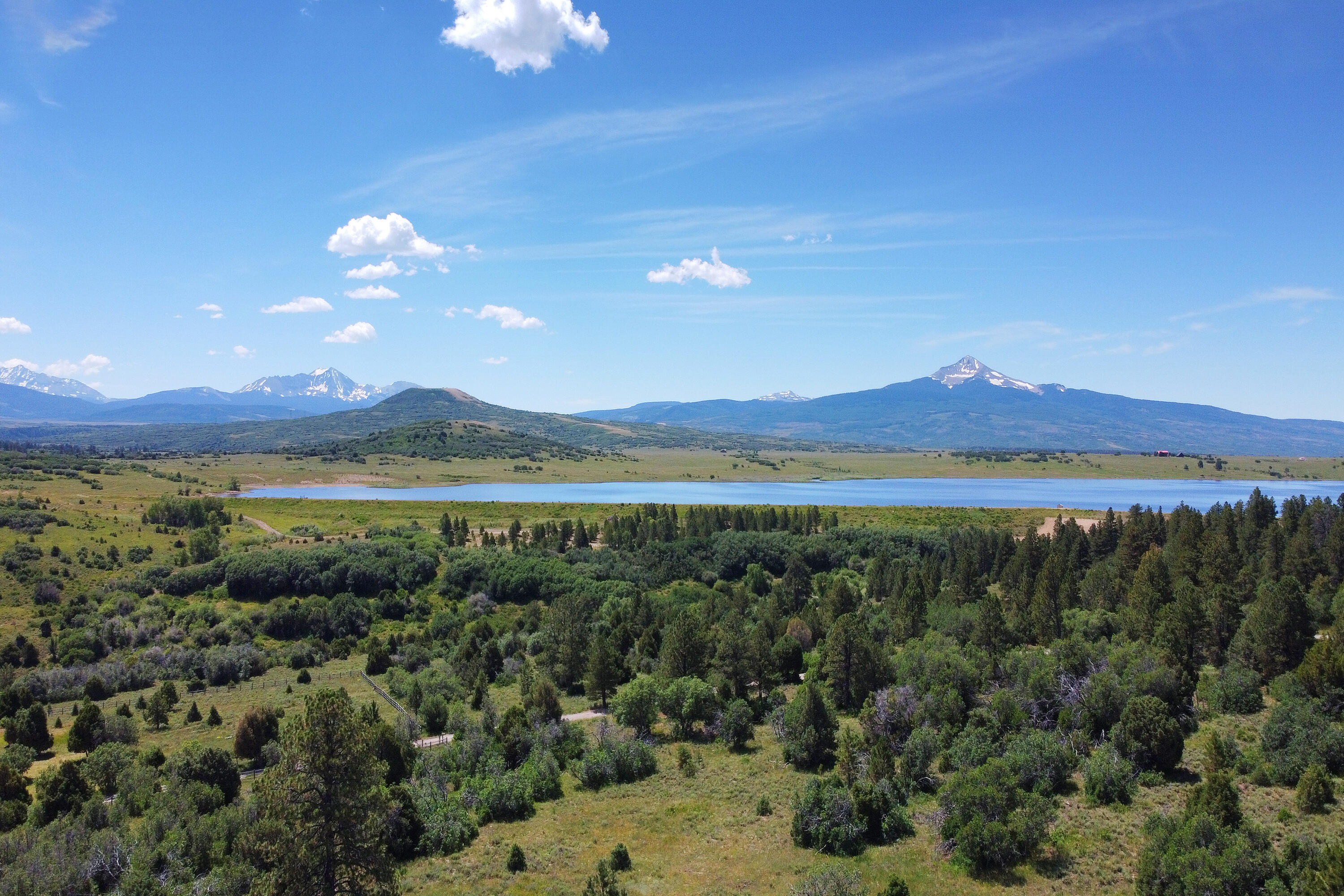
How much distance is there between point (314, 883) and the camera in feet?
75.8

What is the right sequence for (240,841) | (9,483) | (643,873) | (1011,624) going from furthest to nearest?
(9,483) < (1011,624) < (643,873) < (240,841)

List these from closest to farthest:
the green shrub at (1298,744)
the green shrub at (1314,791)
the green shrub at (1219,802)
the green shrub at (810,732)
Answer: the green shrub at (1219,802) < the green shrub at (1314,791) < the green shrub at (1298,744) < the green shrub at (810,732)

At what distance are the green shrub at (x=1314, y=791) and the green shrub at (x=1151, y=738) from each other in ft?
19.4

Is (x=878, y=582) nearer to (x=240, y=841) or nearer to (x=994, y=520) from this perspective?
(x=994, y=520)

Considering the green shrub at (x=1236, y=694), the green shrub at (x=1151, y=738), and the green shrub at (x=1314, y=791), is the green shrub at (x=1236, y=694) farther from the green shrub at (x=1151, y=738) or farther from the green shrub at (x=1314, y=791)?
the green shrub at (x=1314, y=791)

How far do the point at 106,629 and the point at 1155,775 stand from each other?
90.3 metres

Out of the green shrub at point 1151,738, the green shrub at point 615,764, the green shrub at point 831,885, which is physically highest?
the green shrub at point 1151,738

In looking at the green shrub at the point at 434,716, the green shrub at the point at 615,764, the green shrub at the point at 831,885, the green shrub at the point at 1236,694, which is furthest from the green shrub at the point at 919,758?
the green shrub at the point at 434,716

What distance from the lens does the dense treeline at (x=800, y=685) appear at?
29.0 metres

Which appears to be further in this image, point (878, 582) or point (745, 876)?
point (878, 582)

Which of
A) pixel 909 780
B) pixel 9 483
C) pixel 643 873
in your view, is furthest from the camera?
pixel 9 483

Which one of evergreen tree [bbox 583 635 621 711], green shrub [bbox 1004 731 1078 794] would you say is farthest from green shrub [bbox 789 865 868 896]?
evergreen tree [bbox 583 635 621 711]

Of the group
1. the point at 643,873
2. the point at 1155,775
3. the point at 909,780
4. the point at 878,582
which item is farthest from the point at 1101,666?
the point at 878,582

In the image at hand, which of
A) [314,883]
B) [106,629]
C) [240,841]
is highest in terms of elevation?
[314,883]
